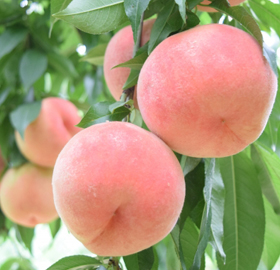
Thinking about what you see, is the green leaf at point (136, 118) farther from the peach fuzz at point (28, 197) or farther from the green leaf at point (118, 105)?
the peach fuzz at point (28, 197)

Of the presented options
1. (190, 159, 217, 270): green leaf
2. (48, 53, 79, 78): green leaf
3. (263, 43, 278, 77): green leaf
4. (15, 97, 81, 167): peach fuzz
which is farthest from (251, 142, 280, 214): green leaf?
(48, 53, 79, 78): green leaf

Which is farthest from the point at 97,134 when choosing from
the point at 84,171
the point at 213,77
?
the point at 213,77

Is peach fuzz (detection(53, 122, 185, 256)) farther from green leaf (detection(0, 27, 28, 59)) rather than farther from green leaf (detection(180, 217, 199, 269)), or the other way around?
green leaf (detection(0, 27, 28, 59))

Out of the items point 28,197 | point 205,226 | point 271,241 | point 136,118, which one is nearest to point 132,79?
point 136,118

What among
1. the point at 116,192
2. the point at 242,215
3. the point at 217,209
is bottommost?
the point at 242,215

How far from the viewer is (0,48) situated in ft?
4.60

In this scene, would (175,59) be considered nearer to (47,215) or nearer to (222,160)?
(222,160)

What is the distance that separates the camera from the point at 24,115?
136 cm

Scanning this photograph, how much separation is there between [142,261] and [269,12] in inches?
23.8

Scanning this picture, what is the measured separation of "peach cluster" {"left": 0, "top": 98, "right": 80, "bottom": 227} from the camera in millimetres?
1403

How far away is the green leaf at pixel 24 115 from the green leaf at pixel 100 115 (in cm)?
63

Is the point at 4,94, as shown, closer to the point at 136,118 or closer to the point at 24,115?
the point at 24,115

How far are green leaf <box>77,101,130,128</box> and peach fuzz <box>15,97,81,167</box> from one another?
2.35 feet

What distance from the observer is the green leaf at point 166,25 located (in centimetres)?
71
